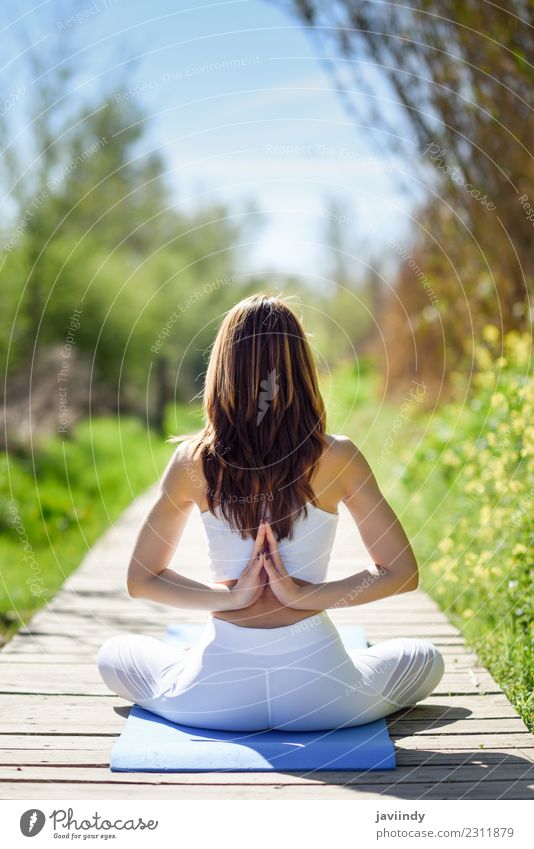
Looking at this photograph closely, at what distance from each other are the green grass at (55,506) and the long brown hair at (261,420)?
2.11ft

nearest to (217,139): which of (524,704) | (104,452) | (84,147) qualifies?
(524,704)

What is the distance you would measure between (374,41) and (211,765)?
524 cm

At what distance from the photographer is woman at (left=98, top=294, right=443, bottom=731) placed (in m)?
2.69

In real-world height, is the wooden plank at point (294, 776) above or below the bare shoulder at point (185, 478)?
below

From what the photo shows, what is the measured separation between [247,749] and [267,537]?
0.62m

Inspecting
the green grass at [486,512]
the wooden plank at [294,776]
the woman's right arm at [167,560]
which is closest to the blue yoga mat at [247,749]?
the wooden plank at [294,776]

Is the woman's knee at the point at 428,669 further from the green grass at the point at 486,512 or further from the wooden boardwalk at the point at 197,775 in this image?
the green grass at the point at 486,512

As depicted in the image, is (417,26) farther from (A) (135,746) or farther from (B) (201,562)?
(A) (135,746)

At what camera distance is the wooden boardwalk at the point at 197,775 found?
100.0 inches

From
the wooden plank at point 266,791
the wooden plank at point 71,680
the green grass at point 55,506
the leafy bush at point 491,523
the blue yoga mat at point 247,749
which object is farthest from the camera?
the green grass at point 55,506

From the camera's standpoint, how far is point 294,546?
277 cm

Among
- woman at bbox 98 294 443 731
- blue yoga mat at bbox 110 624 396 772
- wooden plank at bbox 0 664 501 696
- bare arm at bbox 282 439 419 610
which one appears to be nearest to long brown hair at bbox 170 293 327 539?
woman at bbox 98 294 443 731

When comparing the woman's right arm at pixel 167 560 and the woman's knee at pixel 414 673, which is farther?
the woman's knee at pixel 414 673
